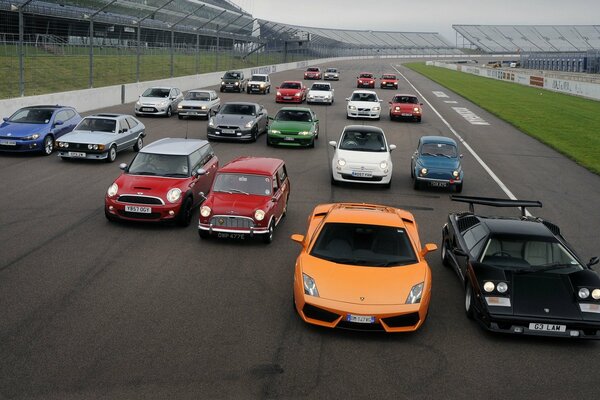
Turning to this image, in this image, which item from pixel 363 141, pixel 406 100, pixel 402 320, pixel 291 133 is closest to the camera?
pixel 402 320

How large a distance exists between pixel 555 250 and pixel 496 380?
9.11 ft

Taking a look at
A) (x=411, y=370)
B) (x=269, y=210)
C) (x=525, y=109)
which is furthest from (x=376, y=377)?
(x=525, y=109)

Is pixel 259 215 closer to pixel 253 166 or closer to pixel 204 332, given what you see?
pixel 253 166

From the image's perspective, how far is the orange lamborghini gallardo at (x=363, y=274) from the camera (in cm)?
774

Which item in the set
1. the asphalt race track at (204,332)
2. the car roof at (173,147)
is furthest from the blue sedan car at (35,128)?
the car roof at (173,147)

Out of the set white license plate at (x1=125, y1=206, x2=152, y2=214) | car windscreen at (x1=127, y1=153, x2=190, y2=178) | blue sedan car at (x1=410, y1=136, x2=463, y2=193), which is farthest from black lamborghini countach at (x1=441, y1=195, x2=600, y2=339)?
blue sedan car at (x1=410, y1=136, x2=463, y2=193)

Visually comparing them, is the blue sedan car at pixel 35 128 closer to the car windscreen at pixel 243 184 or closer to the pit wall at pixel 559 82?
the car windscreen at pixel 243 184

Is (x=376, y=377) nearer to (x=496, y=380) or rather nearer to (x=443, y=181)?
(x=496, y=380)

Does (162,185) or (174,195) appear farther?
(162,185)

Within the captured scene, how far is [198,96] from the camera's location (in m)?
32.2

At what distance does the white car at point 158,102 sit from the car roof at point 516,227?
24152mm

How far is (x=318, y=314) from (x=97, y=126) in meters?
14.3

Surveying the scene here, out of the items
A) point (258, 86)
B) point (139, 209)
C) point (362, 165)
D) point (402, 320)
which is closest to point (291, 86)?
point (258, 86)

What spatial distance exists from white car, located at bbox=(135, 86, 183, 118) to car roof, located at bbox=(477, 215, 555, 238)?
79.2 feet
